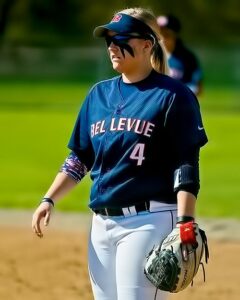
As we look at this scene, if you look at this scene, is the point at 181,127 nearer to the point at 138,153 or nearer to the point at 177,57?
the point at 138,153

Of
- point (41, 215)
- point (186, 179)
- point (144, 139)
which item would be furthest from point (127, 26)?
point (41, 215)

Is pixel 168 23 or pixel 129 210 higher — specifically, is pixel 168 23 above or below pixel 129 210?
above

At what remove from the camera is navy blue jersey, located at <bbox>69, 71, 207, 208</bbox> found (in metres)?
4.62

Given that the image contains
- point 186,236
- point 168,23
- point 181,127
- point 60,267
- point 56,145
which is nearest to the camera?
point 186,236

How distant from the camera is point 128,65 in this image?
4.76m

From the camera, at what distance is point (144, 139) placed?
15.1 feet

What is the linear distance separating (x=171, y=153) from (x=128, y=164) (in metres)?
0.20

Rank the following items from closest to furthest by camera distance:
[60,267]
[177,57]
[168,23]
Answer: [60,267]
[168,23]
[177,57]

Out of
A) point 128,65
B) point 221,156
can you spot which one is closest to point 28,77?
point 221,156

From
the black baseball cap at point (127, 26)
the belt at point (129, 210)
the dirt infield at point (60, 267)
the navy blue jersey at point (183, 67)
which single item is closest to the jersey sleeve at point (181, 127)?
the belt at point (129, 210)

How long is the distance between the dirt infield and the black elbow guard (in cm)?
289

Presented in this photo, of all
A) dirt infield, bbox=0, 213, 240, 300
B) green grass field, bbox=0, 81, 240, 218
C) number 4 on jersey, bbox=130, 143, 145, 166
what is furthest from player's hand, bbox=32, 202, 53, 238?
green grass field, bbox=0, 81, 240, 218

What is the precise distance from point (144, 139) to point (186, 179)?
266mm

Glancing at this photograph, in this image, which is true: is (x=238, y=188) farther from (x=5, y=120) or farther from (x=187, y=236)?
(x=5, y=120)
